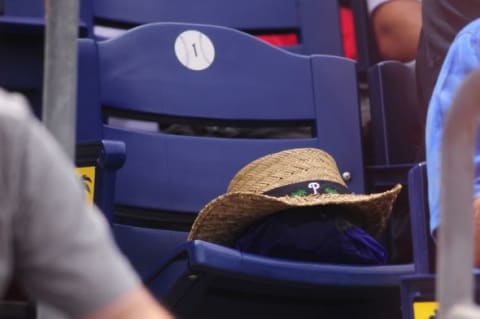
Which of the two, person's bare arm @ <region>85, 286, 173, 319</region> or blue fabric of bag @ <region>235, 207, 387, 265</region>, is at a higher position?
person's bare arm @ <region>85, 286, 173, 319</region>

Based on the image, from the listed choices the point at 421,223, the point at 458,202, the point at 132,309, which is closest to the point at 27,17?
the point at 421,223

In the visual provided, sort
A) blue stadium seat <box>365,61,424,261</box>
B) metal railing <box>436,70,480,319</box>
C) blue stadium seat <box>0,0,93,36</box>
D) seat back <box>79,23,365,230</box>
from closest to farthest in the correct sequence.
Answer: metal railing <box>436,70,480,319</box> → blue stadium seat <box>0,0,93,36</box> → seat back <box>79,23,365,230</box> → blue stadium seat <box>365,61,424,261</box>

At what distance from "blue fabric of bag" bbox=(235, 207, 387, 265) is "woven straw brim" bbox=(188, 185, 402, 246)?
0.02 m

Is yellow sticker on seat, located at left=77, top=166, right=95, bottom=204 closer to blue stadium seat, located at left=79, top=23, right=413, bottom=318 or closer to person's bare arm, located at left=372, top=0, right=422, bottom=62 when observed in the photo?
blue stadium seat, located at left=79, top=23, right=413, bottom=318

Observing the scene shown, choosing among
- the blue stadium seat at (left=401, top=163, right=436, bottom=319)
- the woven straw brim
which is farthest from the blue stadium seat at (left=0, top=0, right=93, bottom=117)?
the blue stadium seat at (left=401, top=163, right=436, bottom=319)

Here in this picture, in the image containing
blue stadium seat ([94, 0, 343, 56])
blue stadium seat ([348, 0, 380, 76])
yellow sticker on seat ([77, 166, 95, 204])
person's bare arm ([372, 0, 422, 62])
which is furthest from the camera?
blue stadium seat ([348, 0, 380, 76])

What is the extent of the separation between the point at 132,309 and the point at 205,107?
1702 mm

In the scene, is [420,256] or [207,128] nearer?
[420,256]

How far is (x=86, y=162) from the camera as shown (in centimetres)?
215

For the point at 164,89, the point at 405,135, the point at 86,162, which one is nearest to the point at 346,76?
the point at 405,135

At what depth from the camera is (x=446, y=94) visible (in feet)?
6.32

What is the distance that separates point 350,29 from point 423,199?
1.32 meters

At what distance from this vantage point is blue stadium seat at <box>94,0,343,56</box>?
2871 millimetres

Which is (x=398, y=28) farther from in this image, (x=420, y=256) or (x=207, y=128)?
(x=420, y=256)
